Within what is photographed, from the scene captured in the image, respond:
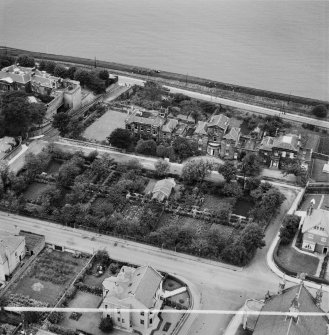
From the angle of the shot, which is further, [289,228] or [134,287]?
[289,228]

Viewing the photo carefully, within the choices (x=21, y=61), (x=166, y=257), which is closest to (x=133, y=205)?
(x=166, y=257)

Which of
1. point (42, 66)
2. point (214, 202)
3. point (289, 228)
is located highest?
point (42, 66)

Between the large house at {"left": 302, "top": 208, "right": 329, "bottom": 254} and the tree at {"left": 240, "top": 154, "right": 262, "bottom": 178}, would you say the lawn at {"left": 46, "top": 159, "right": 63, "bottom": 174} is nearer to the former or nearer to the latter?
the tree at {"left": 240, "top": 154, "right": 262, "bottom": 178}

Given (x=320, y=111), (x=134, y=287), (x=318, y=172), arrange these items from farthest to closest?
(x=320, y=111) < (x=318, y=172) < (x=134, y=287)

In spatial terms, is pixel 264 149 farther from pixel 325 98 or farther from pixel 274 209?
pixel 325 98

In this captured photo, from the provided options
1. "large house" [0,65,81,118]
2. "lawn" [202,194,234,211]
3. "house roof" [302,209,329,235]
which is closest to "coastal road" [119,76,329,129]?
"large house" [0,65,81,118]

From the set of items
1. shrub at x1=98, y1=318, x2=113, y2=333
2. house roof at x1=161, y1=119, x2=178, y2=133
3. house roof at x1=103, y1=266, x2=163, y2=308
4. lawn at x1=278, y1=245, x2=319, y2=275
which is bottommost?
shrub at x1=98, y1=318, x2=113, y2=333

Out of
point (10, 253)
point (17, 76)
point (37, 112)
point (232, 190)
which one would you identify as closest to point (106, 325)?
point (10, 253)

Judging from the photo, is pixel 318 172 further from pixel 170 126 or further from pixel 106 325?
pixel 106 325

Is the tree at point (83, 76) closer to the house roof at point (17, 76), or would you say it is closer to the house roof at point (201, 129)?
the house roof at point (17, 76)
